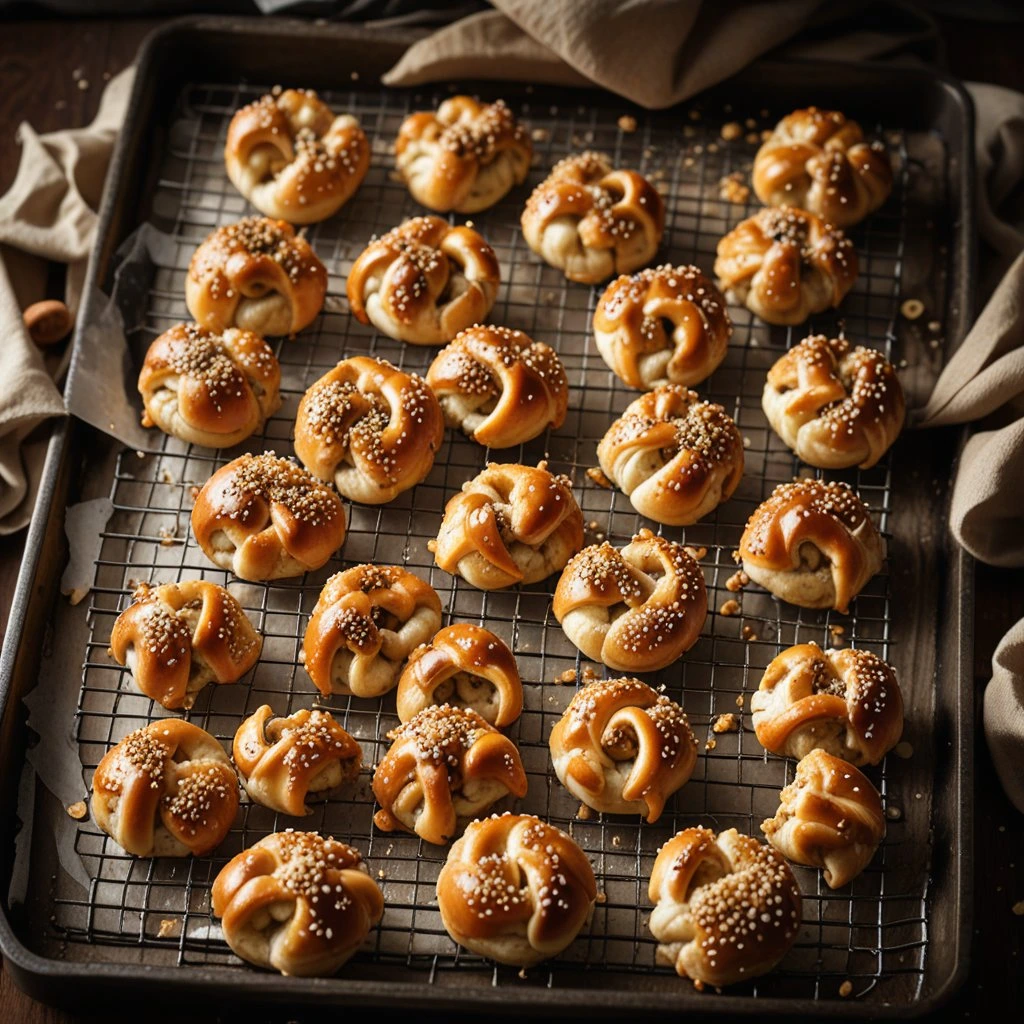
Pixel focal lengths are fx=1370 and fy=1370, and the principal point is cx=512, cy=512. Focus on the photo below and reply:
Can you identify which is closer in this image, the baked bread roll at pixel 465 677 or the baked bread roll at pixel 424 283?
the baked bread roll at pixel 465 677

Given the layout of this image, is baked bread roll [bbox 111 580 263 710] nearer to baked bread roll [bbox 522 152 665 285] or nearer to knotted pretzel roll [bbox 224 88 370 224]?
knotted pretzel roll [bbox 224 88 370 224]

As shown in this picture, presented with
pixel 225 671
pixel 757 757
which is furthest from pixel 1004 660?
pixel 225 671

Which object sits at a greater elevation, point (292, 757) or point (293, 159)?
point (293, 159)

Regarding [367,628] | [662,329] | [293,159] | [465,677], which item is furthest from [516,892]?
[293,159]

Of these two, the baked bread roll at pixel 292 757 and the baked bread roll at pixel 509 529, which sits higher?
the baked bread roll at pixel 509 529

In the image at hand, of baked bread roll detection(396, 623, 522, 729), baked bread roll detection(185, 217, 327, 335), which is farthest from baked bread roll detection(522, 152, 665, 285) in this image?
baked bread roll detection(396, 623, 522, 729)

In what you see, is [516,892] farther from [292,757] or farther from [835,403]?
[835,403]

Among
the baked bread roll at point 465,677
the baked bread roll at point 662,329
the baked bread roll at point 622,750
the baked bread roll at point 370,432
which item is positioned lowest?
the baked bread roll at point 622,750

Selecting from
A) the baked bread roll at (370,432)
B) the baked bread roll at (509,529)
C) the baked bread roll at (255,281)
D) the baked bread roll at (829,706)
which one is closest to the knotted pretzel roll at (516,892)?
the baked bread roll at (829,706)

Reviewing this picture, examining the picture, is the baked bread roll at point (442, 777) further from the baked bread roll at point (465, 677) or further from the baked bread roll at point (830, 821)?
the baked bread roll at point (830, 821)
